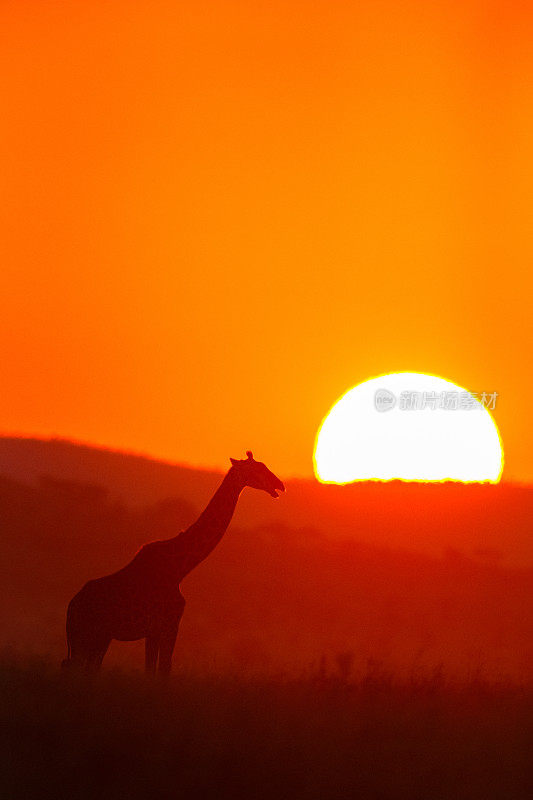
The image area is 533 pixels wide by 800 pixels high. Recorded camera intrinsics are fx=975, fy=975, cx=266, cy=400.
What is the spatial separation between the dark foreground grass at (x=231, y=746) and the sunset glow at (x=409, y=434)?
1.55 meters

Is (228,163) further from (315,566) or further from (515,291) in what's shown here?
(315,566)

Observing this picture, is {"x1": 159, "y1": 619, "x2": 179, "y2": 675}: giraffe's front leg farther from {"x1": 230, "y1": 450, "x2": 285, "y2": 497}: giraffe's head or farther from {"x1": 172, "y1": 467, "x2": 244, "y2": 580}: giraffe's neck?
{"x1": 230, "y1": 450, "x2": 285, "y2": 497}: giraffe's head

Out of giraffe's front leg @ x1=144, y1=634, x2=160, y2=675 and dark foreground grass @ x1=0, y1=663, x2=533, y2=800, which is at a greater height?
giraffe's front leg @ x1=144, y1=634, x2=160, y2=675

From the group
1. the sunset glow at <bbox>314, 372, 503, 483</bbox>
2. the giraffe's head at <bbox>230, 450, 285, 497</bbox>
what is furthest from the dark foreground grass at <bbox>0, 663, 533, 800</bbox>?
the sunset glow at <bbox>314, 372, 503, 483</bbox>

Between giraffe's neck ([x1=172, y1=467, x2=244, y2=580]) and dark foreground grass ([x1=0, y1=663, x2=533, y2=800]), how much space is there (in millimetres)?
565

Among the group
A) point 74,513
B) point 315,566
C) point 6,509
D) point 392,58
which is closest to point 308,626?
point 315,566

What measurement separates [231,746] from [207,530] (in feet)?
3.31

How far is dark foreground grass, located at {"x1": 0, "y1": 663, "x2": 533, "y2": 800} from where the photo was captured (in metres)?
3.88

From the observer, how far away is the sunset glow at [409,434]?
17.9 ft

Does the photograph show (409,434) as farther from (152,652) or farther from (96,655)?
(96,655)

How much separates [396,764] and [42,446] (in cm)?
268

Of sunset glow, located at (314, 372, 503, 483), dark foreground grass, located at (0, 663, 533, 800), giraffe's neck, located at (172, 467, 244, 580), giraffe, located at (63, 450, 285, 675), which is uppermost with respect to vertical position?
sunset glow, located at (314, 372, 503, 483)

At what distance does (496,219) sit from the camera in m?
5.48

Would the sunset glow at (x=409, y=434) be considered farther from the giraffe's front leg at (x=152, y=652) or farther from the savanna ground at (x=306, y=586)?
the giraffe's front leg at (x=152, y=652)
